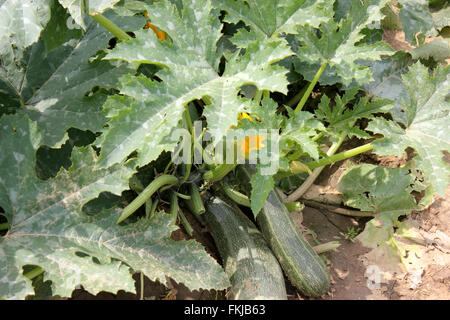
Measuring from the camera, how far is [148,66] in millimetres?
2271

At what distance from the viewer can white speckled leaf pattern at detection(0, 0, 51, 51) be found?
→ 1676 millimetres

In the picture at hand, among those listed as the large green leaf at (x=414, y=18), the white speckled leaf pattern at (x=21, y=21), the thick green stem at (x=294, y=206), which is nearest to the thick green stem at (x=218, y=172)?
the thick green stem at (x=294, y=206)

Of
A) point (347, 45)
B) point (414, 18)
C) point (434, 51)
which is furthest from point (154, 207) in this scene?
point (414, 18)

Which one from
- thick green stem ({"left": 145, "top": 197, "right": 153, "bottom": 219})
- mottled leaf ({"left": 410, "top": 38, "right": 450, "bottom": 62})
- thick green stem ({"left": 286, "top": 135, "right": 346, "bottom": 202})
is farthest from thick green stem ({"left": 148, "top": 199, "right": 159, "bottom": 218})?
mottled leaf ({"left": 410, "top": 38, "right": 450, "bottom": 62})

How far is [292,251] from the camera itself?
213 centimetres

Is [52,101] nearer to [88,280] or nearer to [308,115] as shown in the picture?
[88,280]

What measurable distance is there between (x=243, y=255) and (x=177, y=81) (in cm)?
89

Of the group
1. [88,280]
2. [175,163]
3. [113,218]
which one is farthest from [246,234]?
[88,280]

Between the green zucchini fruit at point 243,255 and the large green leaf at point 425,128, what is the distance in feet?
2.29

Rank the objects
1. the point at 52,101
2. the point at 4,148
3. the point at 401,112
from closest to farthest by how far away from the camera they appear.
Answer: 1. the point at 4,148
2. the point at 52,101
3. the point at 401,112

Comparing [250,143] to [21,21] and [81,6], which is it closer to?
[81,6]

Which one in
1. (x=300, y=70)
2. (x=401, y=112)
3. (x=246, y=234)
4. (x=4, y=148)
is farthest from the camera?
(x=401, y=112)

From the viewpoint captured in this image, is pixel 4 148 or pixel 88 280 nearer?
pixel 88 280

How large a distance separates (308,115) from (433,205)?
1.05 metres
